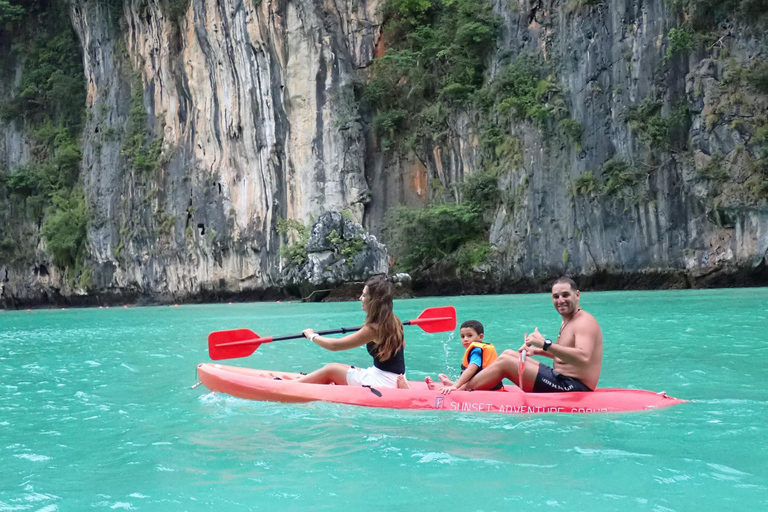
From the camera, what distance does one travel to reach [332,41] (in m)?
35.7

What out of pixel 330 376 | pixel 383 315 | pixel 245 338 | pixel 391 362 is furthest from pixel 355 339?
pixel 245 338

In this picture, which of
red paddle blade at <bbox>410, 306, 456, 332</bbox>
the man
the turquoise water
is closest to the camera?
the turquoise water

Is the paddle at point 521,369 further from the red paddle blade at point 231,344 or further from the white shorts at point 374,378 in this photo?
the red paddle blade at point 231,344

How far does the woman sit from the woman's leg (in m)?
0.07

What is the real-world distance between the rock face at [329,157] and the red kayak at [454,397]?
60.1 ft

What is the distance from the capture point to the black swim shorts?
19.8ft

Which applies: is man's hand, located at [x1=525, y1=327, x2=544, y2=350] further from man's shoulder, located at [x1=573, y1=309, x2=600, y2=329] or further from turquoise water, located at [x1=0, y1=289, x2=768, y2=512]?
turquoise water, located at [x1=0, y1=289, x2=768, y2=512]

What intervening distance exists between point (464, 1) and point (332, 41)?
711 centimetres

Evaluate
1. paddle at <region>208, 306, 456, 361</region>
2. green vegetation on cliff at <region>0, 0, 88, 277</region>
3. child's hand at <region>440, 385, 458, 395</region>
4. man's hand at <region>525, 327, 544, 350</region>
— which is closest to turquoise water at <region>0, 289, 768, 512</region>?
child's hand at <region>440, 385, 458, 395</region>

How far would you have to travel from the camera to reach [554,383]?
6.10 m

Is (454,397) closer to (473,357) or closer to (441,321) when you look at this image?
(473,357)

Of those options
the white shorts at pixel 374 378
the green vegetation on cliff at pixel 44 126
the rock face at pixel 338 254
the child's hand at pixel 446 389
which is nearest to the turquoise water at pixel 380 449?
the child's hand at pixel 446 389

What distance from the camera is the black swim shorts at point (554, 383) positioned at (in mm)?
6043

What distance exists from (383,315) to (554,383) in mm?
1596
